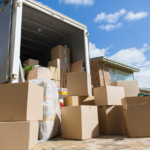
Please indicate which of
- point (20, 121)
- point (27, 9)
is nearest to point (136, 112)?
point (20, 121)

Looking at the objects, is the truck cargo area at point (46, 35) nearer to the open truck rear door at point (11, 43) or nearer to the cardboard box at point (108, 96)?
the open truck rear door at point (11, 43)

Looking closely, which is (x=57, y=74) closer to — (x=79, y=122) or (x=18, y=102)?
(x=79, y=122)

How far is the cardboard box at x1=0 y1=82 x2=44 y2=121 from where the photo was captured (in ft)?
6.82

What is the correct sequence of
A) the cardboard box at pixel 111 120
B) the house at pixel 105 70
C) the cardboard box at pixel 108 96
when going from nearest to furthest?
the cardboard box at pixel 111 120 → the cardboard box at pixel 108 96 → the house at pixel 105 70

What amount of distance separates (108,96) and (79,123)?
3.19ft

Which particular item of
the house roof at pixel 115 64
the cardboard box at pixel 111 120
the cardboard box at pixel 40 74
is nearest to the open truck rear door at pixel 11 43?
the cardboard box at pixel 40 74

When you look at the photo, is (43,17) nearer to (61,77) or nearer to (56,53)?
(56,53)

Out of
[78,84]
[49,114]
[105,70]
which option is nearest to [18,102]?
[49,114]

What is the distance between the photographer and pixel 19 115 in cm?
207

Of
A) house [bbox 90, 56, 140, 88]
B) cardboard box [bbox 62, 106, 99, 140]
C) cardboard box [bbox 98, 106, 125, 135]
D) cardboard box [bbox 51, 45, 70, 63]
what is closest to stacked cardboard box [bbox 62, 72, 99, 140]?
cardboard box [bbox 62, 106, 99, 140]

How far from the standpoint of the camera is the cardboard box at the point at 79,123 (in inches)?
102

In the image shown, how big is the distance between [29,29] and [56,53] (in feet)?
4.82

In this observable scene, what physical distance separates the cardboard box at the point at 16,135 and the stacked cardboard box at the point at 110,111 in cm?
165

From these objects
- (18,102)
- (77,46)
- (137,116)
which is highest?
(77,46)
